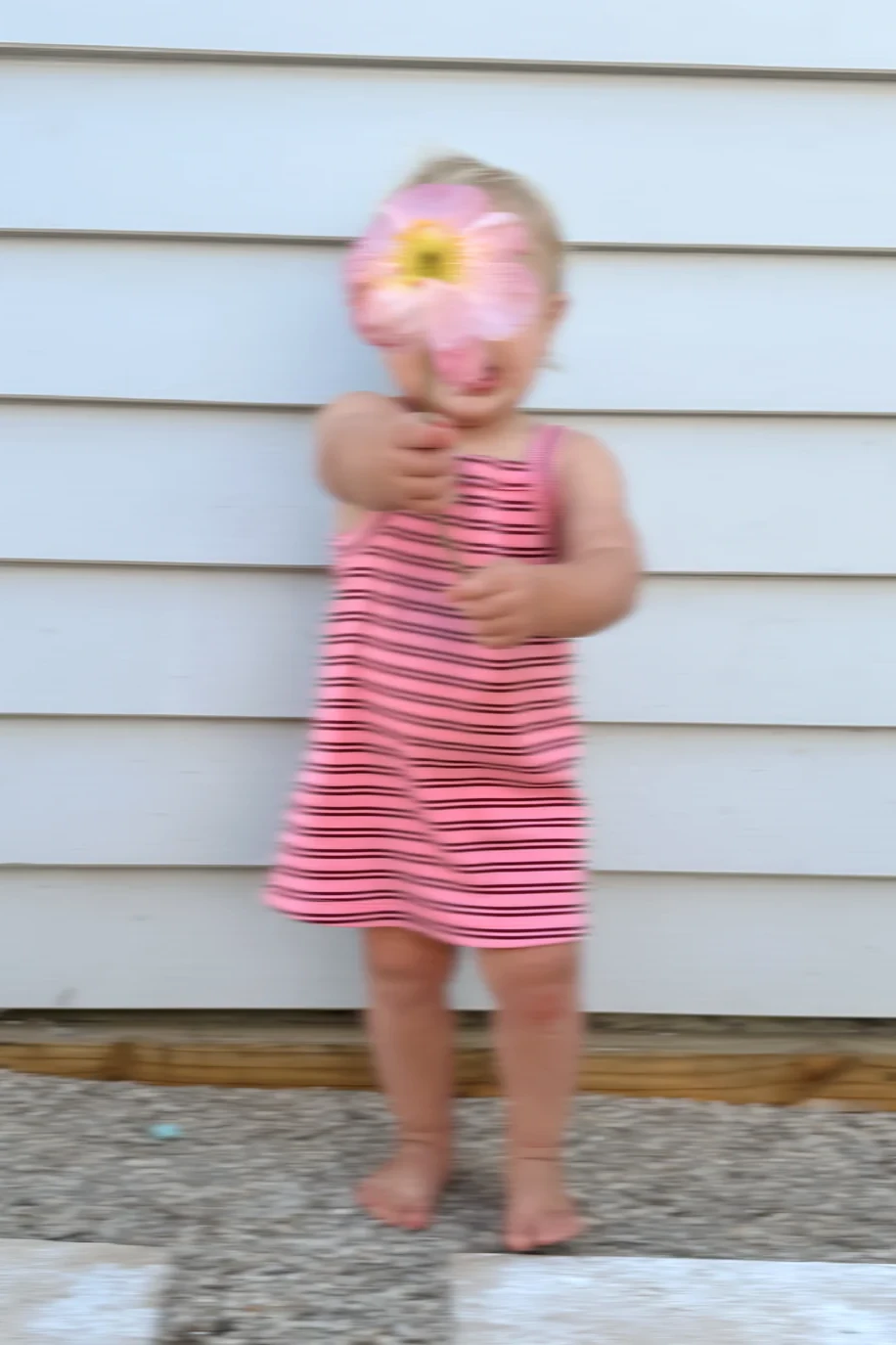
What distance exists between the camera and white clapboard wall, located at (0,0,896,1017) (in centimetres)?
188

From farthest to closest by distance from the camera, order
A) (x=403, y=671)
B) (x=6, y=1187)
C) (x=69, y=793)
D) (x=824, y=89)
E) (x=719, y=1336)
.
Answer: (x=69, y=793)
(x=824, y=89)
(x=6, y=1187)
(x=403, y=671)
(x=719, y=1336)

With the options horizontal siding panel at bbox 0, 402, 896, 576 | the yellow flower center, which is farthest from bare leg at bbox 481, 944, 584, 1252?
the yellow flower center

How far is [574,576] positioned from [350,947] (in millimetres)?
843

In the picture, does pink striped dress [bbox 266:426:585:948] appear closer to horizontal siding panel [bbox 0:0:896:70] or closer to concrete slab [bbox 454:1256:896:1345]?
concrete slab [bbox 454:1256:896:1345]

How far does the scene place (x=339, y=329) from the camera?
6.34ft

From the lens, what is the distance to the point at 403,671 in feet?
5.32

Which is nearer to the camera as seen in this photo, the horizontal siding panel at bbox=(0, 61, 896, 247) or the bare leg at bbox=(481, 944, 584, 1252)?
the bare leg at bbox=(481, 944, 584, 1252)

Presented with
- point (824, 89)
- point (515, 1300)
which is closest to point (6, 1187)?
point (515, 1300)

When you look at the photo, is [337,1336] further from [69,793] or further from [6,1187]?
[69,793]

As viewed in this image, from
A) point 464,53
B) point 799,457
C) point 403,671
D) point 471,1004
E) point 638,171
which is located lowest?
point 471,1004

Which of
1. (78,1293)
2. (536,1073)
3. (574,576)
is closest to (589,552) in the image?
(574,576)

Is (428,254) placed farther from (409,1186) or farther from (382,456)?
(409,1186)

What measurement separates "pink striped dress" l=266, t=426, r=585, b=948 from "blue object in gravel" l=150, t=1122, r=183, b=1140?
1.58 ft

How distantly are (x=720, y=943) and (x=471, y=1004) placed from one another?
0.36m
